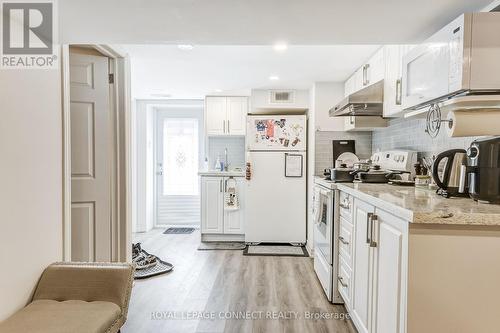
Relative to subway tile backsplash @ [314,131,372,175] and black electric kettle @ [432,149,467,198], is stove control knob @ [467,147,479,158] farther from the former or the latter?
subway tile backsplash @ [314,131,372,175]

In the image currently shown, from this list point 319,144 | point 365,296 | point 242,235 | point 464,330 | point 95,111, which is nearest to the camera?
point 464,330

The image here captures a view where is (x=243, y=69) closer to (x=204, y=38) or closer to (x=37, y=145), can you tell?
(x=204, y=38)

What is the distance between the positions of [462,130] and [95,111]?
2401 millimetres

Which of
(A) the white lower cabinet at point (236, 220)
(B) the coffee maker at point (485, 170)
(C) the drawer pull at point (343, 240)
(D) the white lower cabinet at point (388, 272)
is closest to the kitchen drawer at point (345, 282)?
(C) the drawer pull at point (343, 240)

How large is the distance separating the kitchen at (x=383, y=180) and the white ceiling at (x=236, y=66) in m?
0.16

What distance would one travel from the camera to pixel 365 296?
1.82m

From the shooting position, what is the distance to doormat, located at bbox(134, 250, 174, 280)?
9.93 feet

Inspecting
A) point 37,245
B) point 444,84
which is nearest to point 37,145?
point 37,245

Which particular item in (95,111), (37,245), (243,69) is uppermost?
(243,69)

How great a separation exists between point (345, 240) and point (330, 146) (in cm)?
174

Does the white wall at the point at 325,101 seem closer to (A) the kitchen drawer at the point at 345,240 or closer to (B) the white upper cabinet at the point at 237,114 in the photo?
(B) the white upper cabinet at the point at 237,114

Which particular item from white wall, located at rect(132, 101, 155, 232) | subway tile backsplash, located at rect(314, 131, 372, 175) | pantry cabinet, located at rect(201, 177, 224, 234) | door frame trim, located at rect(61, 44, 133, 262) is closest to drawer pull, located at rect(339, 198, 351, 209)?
subway tile backsplash, located at rect(314, 131, 372, 175)

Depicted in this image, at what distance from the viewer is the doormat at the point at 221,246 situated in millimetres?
4070

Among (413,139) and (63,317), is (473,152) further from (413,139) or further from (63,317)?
(63,317)
